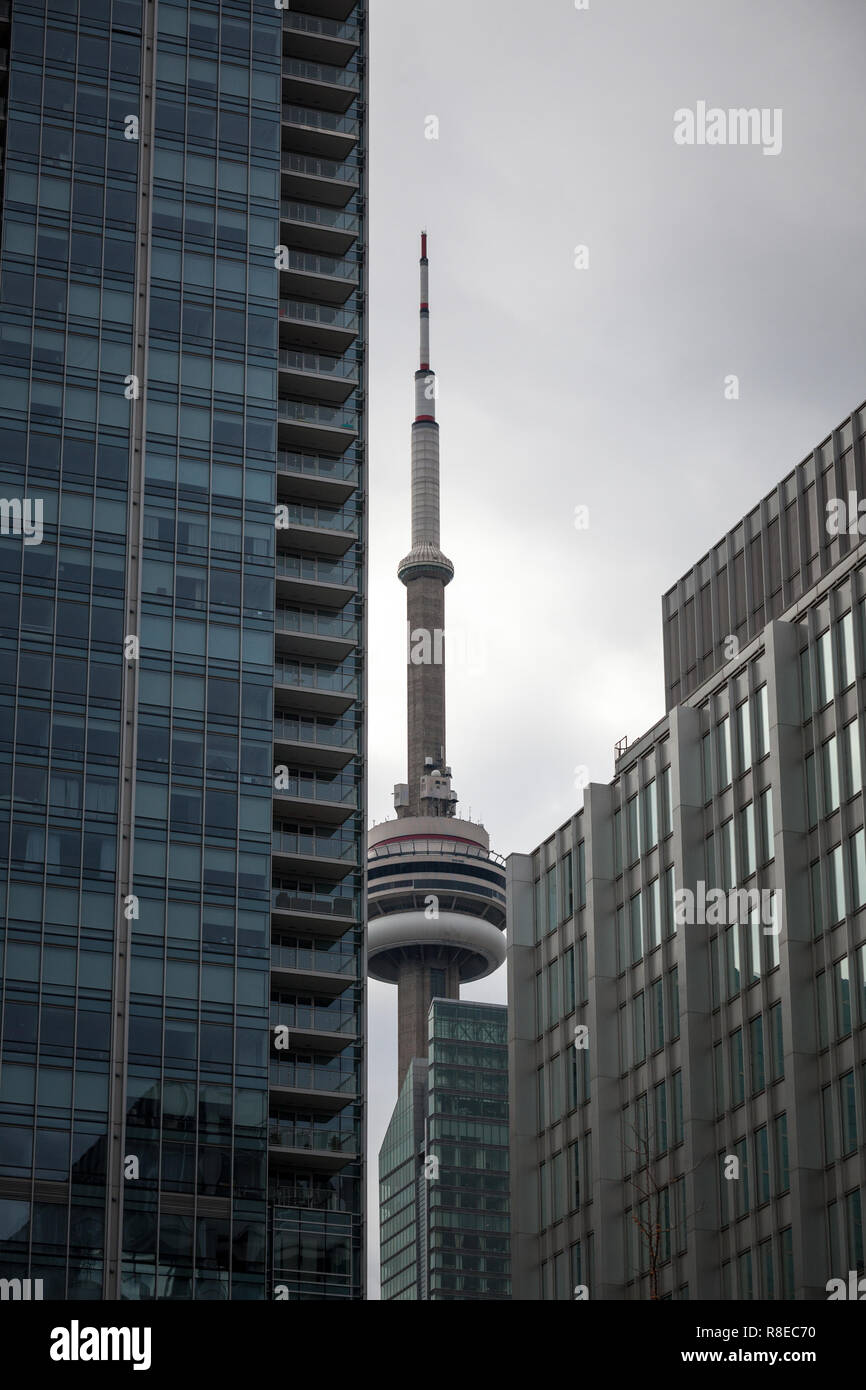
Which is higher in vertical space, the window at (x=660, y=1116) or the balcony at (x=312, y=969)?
the balcony at (x=312, y=969)

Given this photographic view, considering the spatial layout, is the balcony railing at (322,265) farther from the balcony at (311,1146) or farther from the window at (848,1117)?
the window at (848,1117)

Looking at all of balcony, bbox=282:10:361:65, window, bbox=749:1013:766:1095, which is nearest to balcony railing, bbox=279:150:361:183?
balcony, bbox=282:10:361:65

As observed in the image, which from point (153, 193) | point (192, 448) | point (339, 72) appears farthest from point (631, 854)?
point (339, 72)

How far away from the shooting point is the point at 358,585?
104 meters

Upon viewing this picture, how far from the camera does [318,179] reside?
358ft

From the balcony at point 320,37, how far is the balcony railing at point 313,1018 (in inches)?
2026

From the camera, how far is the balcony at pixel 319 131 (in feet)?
362

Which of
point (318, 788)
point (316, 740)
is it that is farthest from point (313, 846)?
point (316, 740)

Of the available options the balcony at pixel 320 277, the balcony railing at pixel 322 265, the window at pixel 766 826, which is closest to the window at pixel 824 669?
the window at pixel 766 826

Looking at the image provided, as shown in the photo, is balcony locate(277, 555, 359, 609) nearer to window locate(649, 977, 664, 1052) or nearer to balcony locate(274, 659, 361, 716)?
balcony locate(274, 659, 361, 716)

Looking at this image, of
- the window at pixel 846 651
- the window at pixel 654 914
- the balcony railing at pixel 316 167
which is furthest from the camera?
the balcony railing at pixel 316 167

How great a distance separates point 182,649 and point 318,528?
1154 centimetres

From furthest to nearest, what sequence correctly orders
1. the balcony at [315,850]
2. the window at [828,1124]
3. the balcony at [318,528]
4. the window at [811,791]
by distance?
1. the balcony at [318,528]
2. the balcony at [315,850]
3. the window at [811,791]
4. the window at [828,1124]
